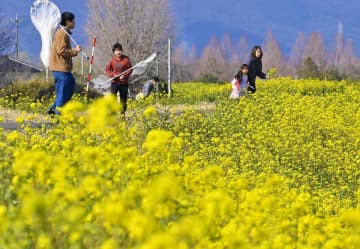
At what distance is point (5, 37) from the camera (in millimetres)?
45781

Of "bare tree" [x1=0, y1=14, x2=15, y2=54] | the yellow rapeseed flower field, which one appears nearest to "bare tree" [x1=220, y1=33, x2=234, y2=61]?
"bare tree" [x1=0, y1=14, x2=15, y2=54]

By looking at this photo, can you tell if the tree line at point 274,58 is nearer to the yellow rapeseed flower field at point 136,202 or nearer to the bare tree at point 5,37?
the bare tree at point 5,37

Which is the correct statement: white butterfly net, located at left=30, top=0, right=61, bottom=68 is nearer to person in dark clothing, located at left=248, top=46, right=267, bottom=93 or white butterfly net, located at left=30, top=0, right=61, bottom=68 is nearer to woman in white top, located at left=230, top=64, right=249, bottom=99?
woman in white top, located at left=230, top=64, right=249, bottom=99

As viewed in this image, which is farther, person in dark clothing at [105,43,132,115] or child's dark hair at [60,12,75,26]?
person in dark clothing at [105,43,132,115]

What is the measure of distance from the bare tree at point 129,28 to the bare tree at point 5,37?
440 cm

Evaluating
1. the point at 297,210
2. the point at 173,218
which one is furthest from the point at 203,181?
the point at 173,218

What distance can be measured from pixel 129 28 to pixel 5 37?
24.6 ft

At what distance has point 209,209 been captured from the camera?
3.04m

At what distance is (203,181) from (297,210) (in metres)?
0.51

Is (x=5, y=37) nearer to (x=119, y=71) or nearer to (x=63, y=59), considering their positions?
(x=119, y=71)

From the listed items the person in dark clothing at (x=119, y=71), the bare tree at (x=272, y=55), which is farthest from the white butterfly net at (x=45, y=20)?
the bare tree at (x=272, y=55)

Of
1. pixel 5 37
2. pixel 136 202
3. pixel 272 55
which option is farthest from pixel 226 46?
pixel 136 202

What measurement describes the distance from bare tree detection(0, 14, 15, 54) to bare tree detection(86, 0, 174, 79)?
14.4 ft

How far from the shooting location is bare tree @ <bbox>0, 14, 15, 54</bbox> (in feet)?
145
